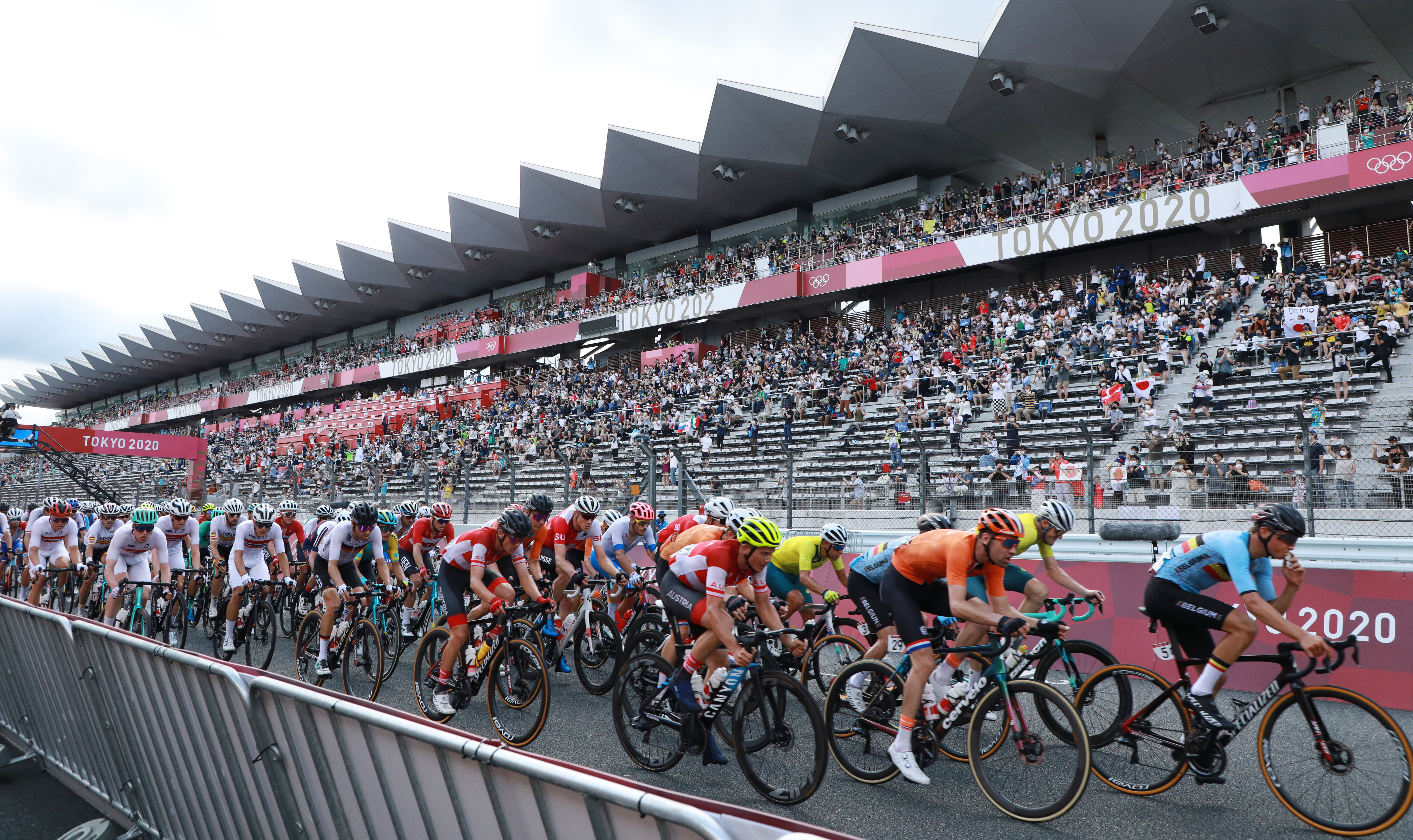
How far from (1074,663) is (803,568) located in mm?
2087

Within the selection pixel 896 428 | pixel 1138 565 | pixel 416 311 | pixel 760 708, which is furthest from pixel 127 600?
pixel 416 311

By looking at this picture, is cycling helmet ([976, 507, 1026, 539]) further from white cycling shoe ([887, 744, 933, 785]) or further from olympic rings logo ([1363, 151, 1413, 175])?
olympic rings logo ([1363, 151, 1413, 175])

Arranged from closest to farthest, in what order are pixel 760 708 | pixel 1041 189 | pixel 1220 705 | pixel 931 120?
pixel 760 708
pixel 1220 705
pixel 1041 189
pixel 931 120

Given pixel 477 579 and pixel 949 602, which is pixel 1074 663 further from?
pixel 477 579

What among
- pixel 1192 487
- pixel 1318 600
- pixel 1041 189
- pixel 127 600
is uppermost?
pixel 1041 189

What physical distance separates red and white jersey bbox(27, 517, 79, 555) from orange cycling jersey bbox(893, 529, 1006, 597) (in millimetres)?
10198

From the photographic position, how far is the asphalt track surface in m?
4.32

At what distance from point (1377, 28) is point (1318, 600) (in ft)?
68.9

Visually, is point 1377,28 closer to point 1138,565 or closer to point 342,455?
point 1138,565

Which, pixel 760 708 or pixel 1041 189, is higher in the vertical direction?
pixel 1041 189

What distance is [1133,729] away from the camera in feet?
15.8

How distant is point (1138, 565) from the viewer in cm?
769

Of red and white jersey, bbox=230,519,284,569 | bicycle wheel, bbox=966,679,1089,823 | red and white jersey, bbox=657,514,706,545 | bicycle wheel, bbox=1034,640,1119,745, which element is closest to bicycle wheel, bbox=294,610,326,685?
red and white jersey, bbox=230,519,284,569

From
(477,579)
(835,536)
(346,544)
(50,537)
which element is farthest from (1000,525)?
(50,537)
